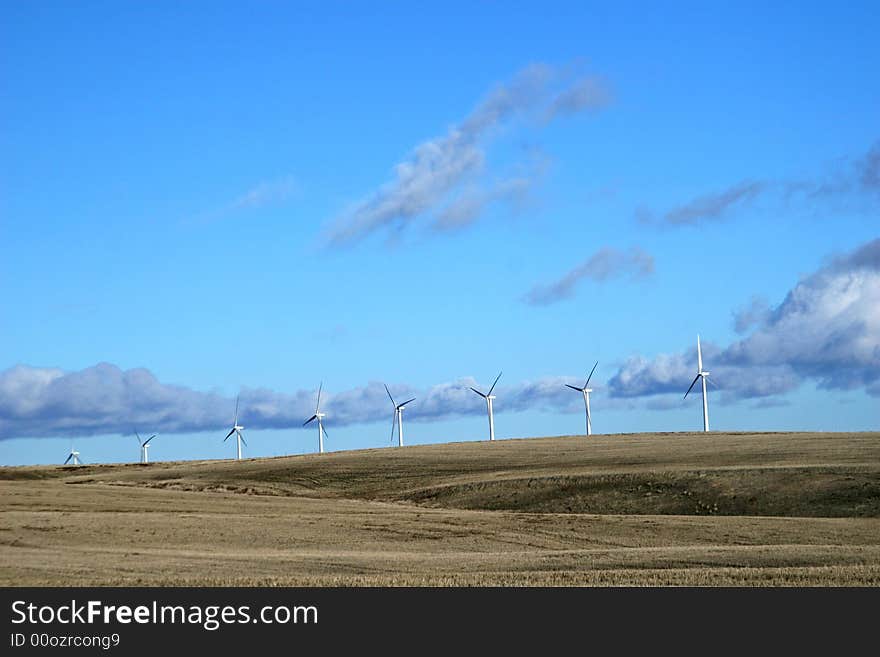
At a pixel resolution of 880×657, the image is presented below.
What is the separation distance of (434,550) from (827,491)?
27.1 m

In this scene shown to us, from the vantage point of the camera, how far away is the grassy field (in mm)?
29047

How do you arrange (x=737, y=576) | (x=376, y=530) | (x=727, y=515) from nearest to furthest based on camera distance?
(x=737, y=576) → (x=376, y=530) → (x=727, y=515)

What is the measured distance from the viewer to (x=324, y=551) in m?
38.6

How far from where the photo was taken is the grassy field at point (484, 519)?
29047 millimetres

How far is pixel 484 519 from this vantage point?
52094 millimetres

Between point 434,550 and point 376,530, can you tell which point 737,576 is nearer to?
point 434,550
